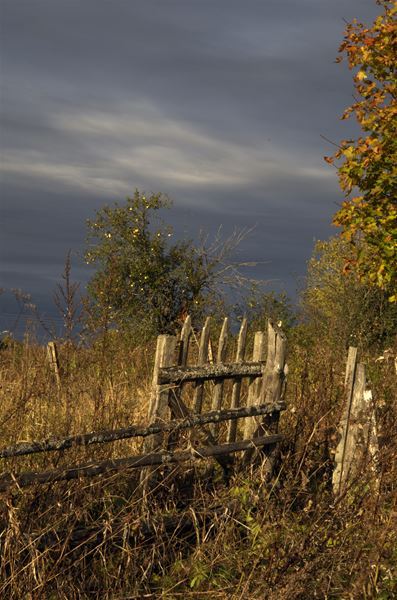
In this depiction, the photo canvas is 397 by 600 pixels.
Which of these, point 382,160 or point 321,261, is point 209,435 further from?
point 321,261

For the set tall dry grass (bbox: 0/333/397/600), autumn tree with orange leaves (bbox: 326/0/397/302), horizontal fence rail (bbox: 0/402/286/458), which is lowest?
tall dry grass (bbox: 0/333/397/600)

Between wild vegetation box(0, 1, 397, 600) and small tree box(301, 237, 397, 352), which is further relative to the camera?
small tree box(301, 237, 397, 352)

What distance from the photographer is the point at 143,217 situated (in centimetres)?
2425

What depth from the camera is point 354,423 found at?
303 inches

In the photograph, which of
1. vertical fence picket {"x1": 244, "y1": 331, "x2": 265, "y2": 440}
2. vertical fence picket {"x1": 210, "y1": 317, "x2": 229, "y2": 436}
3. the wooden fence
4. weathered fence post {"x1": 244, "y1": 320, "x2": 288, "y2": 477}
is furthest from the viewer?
vertical fence picket {"x1": 244, "y1": 331, "x2": 265, "y2": 440}

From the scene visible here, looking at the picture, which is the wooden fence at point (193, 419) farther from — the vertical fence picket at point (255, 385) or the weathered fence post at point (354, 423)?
the weathered fence post at point (354, 423)

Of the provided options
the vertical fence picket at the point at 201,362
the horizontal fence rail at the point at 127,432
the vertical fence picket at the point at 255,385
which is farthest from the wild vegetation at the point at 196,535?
the vertical fence picket at the point at 201,362

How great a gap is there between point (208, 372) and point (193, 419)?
0.67 metres

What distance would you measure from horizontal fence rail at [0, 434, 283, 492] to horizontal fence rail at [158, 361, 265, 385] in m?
0.60

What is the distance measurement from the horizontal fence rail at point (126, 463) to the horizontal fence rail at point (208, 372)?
1.98 feet

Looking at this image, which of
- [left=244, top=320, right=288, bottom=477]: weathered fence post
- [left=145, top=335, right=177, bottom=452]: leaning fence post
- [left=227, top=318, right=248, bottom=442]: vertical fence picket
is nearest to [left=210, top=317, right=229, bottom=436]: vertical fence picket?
[left=227, top=318, right=248, bottom=442]: vertical fence picket

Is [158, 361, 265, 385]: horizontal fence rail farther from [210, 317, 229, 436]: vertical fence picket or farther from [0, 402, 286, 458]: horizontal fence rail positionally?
[0, 402, 286, 458]: horizontal fence rail

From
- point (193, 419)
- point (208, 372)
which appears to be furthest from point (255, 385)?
point (193, 419)

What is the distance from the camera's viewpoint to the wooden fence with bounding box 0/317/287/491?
526 cm
